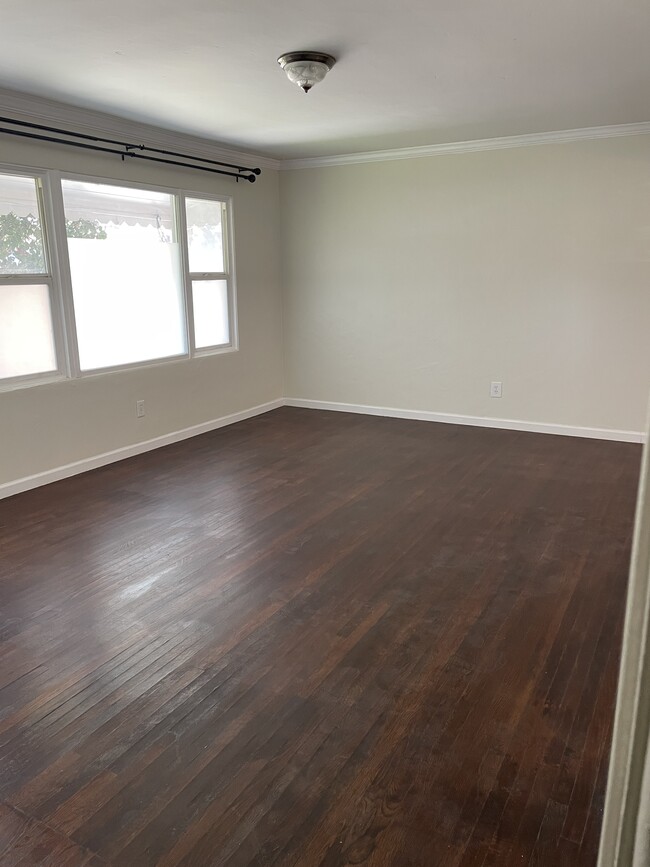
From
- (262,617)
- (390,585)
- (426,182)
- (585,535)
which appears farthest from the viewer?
(426,182)

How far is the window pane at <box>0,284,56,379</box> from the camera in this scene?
12.9 ft

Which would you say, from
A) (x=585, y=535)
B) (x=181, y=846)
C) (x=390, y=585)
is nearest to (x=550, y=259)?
(x=585, y=535)

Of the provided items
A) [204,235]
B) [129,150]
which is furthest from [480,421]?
[129,150]

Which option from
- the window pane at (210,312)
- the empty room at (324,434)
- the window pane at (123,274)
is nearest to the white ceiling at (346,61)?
the empty room at (324,434)

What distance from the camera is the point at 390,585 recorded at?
292 centimetres

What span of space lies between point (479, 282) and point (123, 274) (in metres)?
2.98

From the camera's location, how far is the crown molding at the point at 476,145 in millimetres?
4746

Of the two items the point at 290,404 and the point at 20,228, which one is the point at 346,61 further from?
the point at 290,404

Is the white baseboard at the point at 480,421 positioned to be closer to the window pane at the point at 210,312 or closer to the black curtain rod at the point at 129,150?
the window pane at the point at 210,312

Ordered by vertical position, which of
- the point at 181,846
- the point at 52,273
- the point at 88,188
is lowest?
the point at 181,846

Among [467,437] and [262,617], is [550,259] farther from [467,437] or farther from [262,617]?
[262,617]

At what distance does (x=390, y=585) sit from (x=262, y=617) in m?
0.63

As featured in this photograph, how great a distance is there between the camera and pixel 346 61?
3.12 metres

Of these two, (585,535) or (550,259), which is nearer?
(585,535)
